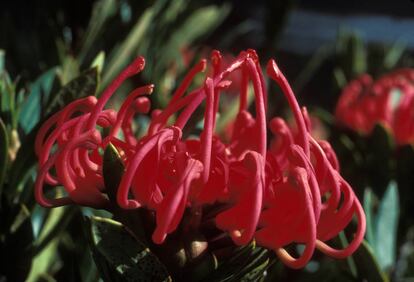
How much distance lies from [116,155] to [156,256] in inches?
3.8

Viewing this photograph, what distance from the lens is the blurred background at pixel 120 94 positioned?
0.90m

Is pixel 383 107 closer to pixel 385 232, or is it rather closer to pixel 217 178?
pixel 385 232

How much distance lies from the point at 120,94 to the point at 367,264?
0.89 m

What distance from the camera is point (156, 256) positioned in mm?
678

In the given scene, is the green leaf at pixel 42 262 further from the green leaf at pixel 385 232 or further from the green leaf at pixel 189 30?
the green leaf at pixel 189 30

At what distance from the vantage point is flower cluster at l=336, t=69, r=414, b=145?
4.55 feet

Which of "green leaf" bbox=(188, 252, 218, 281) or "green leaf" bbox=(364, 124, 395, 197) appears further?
"green leaf" bbox=(364, 124, 395, 197)

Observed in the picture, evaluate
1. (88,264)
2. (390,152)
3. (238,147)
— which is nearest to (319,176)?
(238,147)

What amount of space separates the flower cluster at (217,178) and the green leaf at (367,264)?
157mm

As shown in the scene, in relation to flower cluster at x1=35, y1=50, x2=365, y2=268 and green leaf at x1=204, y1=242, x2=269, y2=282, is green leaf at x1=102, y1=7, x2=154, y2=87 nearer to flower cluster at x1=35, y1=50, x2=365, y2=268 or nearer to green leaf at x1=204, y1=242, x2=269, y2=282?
flower cluster at x1=35, y1=50, x2=365, y2=268

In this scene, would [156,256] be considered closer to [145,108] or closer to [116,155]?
[116,155]

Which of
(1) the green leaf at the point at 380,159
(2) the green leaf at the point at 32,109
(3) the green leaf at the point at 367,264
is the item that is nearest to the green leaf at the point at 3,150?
(2) the green leaf at the point at 32,109

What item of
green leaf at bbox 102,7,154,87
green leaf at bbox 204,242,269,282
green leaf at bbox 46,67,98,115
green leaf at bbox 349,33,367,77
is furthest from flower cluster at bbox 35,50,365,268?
green leaf at bbox 349,33,367,77

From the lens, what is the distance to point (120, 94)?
165 cm
